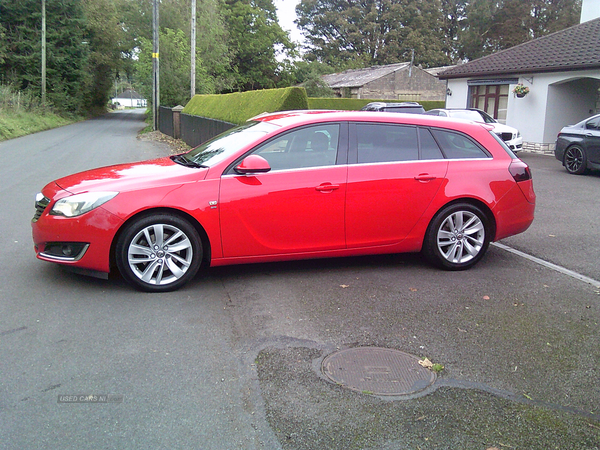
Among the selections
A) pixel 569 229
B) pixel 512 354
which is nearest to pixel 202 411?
pixel 512 354

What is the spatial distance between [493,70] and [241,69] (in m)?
37.6

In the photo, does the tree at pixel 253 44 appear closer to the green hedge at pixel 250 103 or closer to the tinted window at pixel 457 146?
the green hedge at pixel 250 103

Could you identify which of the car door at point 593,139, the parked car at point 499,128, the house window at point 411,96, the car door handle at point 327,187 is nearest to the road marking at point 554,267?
the car door handle at point 327,187

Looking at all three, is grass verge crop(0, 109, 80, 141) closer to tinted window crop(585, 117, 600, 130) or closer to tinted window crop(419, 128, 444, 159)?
tinted window crop(585, 117, 600, 130)

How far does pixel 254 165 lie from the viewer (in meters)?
5.21

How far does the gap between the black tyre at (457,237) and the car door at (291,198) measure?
100cm

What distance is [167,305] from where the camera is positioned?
4918mm

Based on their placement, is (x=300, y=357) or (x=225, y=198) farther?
(x=225, y=198)

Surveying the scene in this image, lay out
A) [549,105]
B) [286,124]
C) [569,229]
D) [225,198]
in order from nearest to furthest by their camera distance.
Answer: [225,198] < [286,124] < [569,229] < [549,105]

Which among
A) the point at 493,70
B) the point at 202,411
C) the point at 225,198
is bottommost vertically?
the point at 202,411

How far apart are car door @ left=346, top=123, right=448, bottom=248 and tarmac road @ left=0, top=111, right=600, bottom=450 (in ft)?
1.69

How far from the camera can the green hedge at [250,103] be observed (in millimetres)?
13336

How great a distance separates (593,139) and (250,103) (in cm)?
870

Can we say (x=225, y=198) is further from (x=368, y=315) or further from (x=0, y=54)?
(x=0, y=54)
